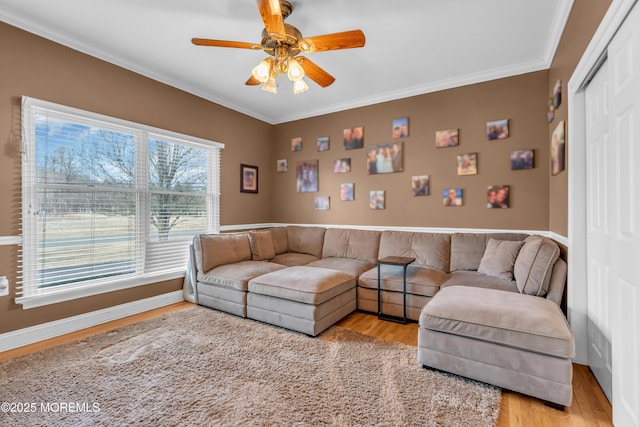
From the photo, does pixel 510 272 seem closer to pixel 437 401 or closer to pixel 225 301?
pixel 437 401

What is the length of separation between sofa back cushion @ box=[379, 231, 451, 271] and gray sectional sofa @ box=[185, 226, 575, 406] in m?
0.01

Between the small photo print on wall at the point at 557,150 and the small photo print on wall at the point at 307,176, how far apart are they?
3.06 metres

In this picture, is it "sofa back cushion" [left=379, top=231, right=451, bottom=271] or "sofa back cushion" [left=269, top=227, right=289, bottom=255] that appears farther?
"sofa back cushion" [left=269, top=227, right=289, bottom=255]

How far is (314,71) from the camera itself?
2.56 meters

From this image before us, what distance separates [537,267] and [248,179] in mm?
3947

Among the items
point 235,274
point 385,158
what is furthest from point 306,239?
point 385,158

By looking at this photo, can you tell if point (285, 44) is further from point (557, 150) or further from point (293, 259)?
point (293, 259)

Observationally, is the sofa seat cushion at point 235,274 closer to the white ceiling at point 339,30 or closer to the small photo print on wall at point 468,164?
the white ceiling at point 339,30

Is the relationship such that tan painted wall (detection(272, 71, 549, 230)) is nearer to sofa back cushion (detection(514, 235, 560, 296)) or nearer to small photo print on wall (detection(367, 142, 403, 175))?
small photo print on wall (detection(367, 142, 403, 175))

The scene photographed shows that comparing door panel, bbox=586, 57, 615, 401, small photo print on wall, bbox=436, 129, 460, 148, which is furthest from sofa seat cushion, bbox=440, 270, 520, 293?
small photo print on wall, bbox=436, 129, 460, 148

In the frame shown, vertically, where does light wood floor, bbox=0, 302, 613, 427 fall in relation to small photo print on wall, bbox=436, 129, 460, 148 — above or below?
below

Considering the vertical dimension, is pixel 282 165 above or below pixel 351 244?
above

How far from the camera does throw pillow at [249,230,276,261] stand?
4010 millimetres

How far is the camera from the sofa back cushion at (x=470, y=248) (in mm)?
3264
